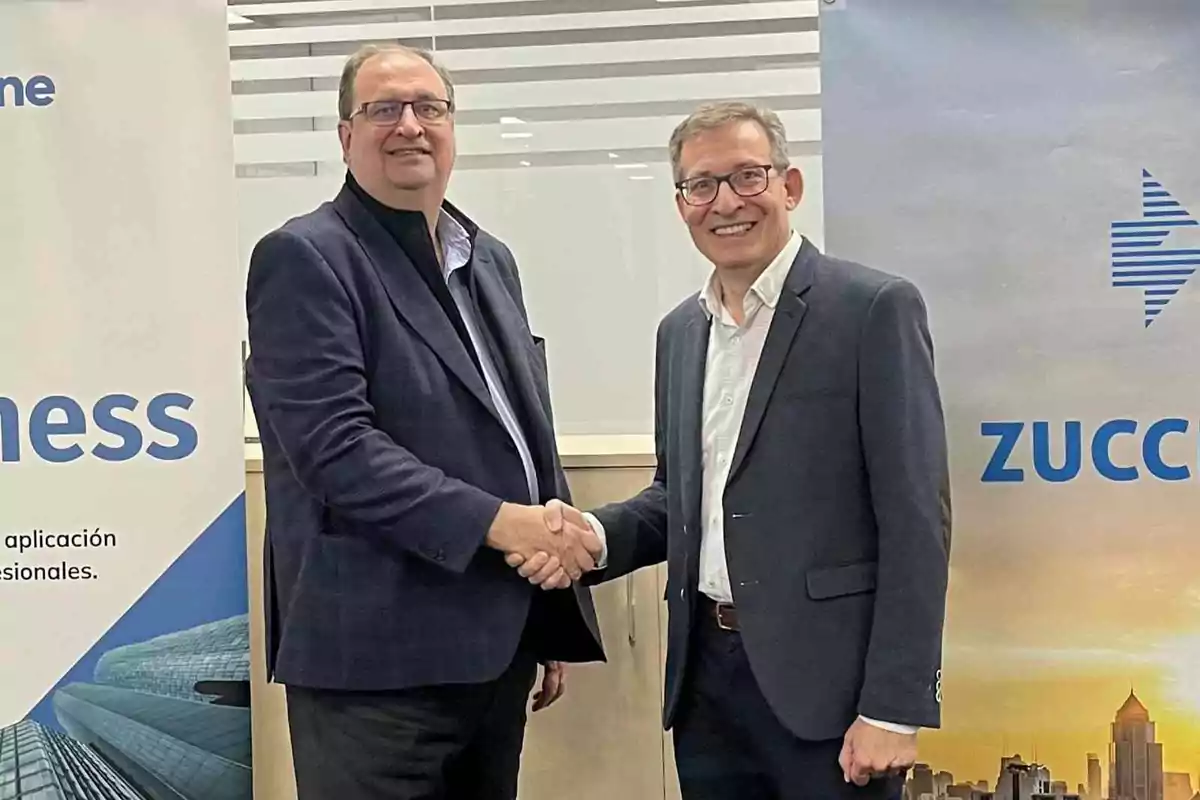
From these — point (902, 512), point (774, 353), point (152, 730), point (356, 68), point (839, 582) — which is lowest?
point (152, 730)

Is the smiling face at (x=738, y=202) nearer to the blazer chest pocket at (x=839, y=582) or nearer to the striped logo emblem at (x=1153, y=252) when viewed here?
the blazer chest pocket at (x=839, y=582)

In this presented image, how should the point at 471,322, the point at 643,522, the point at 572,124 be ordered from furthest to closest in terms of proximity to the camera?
the point at 572,124, the point at 643,522, the point at 471,322

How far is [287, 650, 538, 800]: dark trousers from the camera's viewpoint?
6.34 ft

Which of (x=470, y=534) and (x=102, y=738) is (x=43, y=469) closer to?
(x=102, y=738)

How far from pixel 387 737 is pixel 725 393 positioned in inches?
31.1

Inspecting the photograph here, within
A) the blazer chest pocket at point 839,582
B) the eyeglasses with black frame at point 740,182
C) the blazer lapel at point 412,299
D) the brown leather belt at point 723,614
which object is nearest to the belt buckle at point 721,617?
the brown leather belt at point 723,614

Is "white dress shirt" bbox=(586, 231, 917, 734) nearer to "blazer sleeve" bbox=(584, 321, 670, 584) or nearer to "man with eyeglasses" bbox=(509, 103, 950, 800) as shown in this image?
"man with eyeglasses" bbox=(509, 103, 950, 800)

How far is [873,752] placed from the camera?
5.64 ft

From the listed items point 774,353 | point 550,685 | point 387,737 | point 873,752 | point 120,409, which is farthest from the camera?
point 120,409

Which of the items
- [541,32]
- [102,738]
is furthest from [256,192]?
[102,738]

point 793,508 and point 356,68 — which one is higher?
point 356,68

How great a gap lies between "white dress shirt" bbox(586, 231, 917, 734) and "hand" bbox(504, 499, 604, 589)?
235 mm

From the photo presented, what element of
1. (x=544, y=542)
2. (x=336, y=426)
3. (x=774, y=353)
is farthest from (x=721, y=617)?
(x=336, y=426)

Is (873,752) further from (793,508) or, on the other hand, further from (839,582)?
(793,508)
